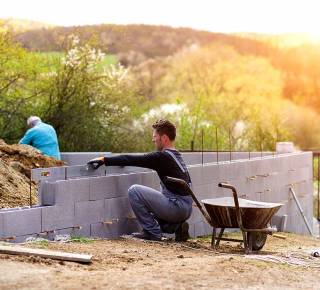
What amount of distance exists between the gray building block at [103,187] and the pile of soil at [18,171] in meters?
1.04

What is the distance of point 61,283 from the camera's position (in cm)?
659

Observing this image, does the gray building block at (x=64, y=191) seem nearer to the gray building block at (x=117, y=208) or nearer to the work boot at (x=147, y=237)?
the gray building block at (x=117, y=208)

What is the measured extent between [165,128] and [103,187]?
3.19ft

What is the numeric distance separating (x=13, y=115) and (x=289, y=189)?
8.20m

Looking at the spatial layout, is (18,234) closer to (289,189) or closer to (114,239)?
(114,239)

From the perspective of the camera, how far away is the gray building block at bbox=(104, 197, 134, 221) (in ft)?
32.3

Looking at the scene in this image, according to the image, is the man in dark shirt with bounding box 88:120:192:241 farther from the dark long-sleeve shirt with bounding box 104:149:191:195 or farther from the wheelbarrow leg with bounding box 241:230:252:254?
the wheelbarrow leg with bounding box 241:230:252:254

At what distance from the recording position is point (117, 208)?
32.9ft

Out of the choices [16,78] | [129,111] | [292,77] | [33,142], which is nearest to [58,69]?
[16,78]

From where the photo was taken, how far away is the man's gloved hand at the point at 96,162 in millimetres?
9648

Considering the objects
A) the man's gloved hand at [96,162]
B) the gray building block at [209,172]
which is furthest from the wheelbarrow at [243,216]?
the gray building block at [209,172]

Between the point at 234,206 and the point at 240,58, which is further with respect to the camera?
the point at 240,58

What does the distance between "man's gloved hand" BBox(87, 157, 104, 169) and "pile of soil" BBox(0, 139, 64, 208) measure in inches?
37.0

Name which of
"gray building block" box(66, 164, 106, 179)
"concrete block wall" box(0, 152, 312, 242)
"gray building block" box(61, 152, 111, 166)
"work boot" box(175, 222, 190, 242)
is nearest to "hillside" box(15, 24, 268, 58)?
"gray building block" box(61, 152, 111, 166)
